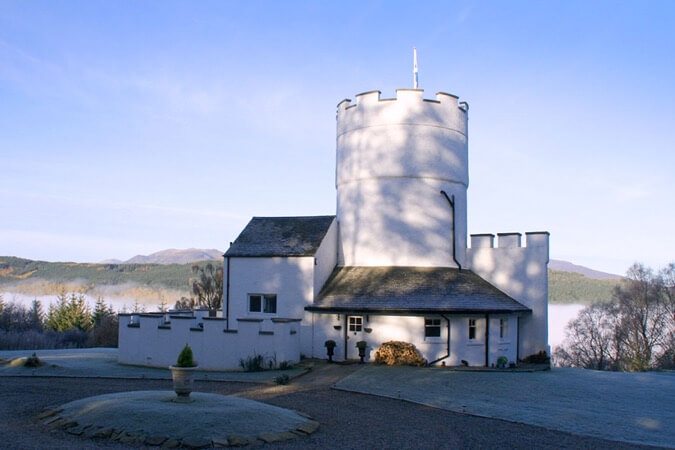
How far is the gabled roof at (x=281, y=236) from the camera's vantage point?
24.4 meters

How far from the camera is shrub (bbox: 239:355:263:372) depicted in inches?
808

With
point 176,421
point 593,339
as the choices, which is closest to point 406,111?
point 176,421

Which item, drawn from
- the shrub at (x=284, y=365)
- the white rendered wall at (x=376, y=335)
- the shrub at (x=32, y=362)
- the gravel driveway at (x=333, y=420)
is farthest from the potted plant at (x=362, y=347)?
the shrub at (x=32, y=362)

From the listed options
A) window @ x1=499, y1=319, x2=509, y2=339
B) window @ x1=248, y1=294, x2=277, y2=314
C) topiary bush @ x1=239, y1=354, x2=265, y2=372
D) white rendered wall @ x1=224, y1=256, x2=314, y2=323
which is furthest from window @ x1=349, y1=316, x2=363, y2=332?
window @ x1=499, y1=319, x2=509, y2=339

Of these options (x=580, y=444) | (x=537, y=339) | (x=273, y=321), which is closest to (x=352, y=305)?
(x=273, y=321)

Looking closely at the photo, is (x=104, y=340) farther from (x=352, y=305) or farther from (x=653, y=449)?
(x=653, y=449)

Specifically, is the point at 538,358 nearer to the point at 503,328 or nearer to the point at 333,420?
the point at 503,328

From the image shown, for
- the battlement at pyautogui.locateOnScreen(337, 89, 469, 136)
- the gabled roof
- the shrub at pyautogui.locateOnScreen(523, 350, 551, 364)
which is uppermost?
the battlement at pyautogui.locateOnScreen(337, 89, 469, 136)

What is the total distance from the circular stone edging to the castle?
9143mm

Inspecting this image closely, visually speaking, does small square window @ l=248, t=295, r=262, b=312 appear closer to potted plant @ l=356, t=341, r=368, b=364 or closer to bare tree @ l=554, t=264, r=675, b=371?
potted plant @ l=356, t=341, r=368, b=364

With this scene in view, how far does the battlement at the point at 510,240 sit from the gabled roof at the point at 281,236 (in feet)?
19.8

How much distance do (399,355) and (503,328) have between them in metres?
4.29

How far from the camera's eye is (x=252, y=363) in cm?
2056

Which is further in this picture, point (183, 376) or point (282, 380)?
point (282, 380)
